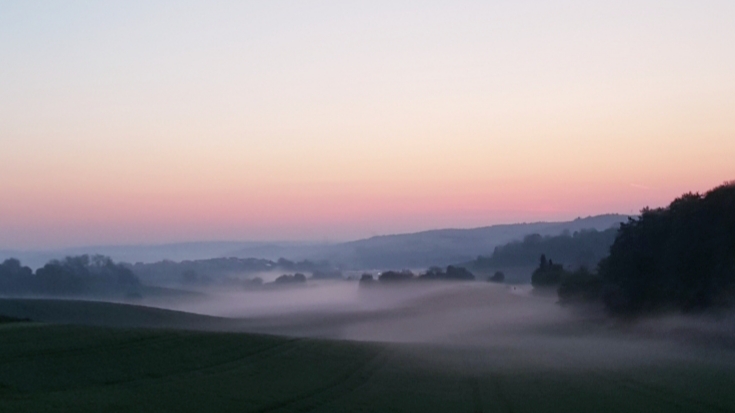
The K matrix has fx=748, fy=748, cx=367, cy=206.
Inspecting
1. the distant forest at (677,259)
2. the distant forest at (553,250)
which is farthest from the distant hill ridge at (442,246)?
the distant forest at (677,259)

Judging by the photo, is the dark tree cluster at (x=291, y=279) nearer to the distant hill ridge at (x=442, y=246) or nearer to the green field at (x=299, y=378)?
the distant hill ridge at (x=442, y=246)

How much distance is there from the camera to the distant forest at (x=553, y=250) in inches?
4292

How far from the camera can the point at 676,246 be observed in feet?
135

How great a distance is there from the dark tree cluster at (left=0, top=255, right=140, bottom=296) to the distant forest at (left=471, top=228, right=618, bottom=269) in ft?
202

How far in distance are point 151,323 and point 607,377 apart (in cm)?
3621

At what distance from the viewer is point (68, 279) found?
96.8m

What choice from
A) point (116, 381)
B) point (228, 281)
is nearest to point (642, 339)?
point (116, 381)

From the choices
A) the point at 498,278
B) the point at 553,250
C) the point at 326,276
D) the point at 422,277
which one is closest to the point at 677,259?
the point at 498,278

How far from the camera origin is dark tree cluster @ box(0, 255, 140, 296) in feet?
314

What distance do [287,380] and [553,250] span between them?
104m

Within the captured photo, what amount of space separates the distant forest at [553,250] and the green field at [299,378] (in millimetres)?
76011

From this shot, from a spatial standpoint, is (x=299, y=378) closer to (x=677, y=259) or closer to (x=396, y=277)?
(x=677, y=259)

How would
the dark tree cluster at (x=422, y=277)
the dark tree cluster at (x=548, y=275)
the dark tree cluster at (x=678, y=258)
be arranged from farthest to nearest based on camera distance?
1. the dark tree cluster at (x=422, y=277)
2. the dark tree cluster at (x=548, y=275)
3. the dark tree cluster at (x=678, y=258)

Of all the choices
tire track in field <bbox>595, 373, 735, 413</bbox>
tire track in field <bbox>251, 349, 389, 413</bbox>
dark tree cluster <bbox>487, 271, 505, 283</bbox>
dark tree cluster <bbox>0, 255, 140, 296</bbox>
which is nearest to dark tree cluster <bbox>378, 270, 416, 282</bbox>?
dark tree cluster <bbox>487, 271, 505, 283</bbox>
